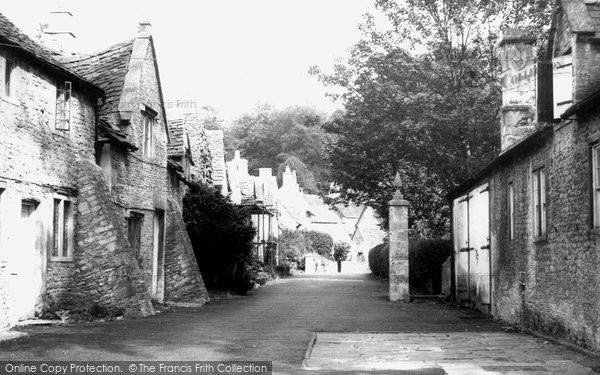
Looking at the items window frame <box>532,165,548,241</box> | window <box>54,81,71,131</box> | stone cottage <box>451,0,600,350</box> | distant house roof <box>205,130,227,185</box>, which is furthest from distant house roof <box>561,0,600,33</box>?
distant house roof <box>205,130,227,185</box>

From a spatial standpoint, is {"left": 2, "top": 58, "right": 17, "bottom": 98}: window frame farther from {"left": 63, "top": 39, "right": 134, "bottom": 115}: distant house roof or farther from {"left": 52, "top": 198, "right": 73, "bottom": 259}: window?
{"left": 63, "top": 39, "right": 134, "bottom": 115}: distant house roof

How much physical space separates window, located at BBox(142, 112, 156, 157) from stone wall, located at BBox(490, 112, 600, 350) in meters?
10.6

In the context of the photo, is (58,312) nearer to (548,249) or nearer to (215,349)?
(215,349)

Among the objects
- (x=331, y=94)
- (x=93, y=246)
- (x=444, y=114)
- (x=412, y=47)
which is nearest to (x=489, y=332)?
(x=93, y=246)

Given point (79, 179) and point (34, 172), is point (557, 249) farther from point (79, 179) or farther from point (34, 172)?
point (79, 179)

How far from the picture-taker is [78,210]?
17.9 metres

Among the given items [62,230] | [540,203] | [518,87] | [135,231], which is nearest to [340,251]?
[135,231]

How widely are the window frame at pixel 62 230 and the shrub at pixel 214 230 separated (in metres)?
10.7

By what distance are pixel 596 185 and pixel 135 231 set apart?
45.7 ft

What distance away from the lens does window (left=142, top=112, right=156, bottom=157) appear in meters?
22.6

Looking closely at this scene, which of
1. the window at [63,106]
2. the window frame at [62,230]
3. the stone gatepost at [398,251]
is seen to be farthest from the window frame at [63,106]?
the stone gatepost at [398,251]

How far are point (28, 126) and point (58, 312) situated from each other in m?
4.12

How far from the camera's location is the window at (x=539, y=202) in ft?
49.2

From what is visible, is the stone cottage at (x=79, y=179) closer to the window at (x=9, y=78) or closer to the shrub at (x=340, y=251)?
the window at (x=9, y=78)
